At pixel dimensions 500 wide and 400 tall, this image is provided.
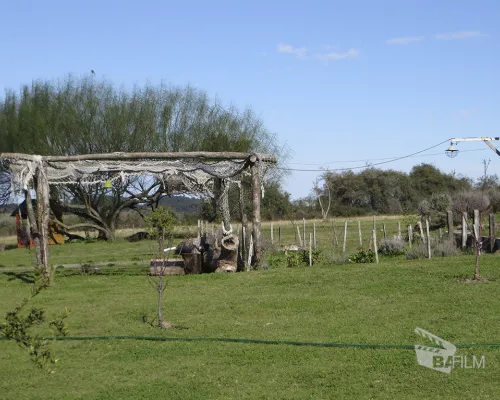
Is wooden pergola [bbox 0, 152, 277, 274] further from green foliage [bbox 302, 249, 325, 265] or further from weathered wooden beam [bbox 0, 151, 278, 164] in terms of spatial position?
green foliage [bbox 302, 249, 325, 265]

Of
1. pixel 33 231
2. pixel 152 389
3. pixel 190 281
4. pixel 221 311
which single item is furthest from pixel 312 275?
pixel 152 389

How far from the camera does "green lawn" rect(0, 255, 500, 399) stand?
736cm

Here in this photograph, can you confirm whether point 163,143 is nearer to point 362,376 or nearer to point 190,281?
point 190,281

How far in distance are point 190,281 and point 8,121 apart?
940 inches

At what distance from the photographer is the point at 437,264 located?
15375mm

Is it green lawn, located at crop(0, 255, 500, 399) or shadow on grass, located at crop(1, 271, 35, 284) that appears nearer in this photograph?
green lawn, located at crop(0, 255, 500, 399)

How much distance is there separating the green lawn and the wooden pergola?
182 cm

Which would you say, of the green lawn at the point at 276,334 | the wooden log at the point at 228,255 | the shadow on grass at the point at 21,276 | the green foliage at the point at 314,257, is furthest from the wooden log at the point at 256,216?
the shadow on grass at the point at 21,276

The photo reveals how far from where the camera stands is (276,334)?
9734mm

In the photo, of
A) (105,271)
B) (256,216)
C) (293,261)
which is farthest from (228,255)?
(105,271)

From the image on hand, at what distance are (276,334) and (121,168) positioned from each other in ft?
26.0

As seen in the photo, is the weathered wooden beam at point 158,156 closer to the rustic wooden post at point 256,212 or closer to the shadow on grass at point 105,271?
the rustic wooden post at point 256,212

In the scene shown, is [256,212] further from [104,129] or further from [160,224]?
[104,129]

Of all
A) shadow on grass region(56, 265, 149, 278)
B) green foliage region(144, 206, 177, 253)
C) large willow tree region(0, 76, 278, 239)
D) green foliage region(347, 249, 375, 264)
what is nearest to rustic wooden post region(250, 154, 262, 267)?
green foliage region(347, 249, 375, 264)
